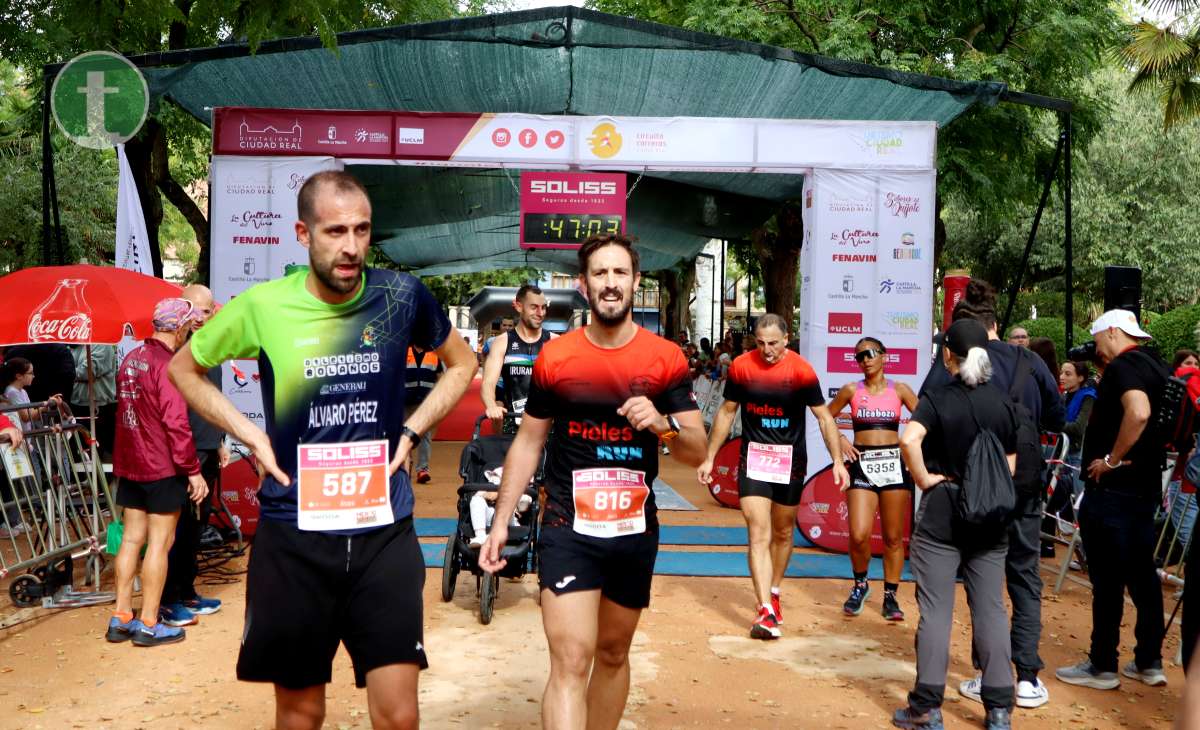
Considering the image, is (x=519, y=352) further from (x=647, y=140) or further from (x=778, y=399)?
(x=647, y=140)

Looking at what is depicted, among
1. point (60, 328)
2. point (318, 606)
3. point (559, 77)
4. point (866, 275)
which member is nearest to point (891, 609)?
point (866, 275)

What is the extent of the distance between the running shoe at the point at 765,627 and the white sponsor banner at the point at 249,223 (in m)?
6.43

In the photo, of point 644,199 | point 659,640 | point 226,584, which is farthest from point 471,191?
point 659,640

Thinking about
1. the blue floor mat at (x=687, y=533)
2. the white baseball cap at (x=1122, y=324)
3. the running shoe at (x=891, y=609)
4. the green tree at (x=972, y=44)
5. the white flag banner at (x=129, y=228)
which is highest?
the green tree at (x=972, y=44)

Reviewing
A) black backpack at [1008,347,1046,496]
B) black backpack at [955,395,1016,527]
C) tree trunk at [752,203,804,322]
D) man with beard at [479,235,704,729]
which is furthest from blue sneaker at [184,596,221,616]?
tree trunk at [752,203,804,322]

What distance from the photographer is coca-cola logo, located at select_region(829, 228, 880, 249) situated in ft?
39.5

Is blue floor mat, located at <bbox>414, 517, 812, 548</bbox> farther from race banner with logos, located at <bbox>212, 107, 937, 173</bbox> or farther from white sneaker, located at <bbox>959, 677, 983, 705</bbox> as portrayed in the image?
white sneaker, located at <bbox>959, 677, 983, 705</bbox>

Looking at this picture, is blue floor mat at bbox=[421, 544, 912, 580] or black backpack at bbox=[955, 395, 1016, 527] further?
Result: blue floor mat at bbox=[421, 544, 912, 580]

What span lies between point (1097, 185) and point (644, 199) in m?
21.1

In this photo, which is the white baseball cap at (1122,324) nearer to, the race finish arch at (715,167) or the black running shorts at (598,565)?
the black running shorts at (598,565)

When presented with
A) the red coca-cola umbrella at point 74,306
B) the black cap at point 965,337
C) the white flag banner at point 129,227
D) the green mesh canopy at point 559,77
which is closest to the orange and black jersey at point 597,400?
the black cap at point 965,337

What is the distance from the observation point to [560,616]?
4230 mm

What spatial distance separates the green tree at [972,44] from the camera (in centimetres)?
1695

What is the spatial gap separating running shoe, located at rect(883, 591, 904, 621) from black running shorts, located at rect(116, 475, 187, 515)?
490 centimetres
